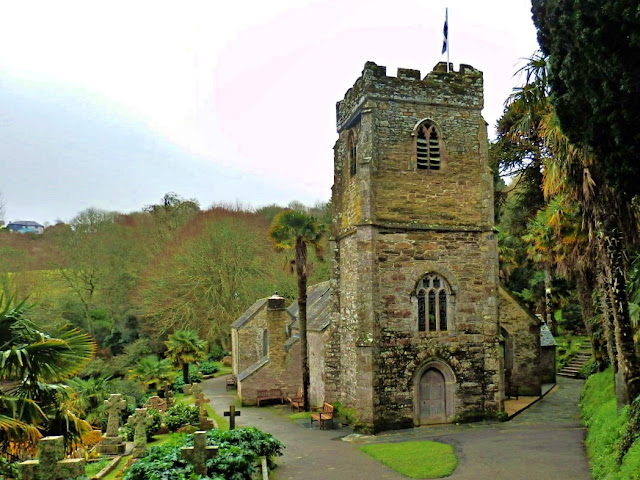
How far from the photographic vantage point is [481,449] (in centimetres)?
1487

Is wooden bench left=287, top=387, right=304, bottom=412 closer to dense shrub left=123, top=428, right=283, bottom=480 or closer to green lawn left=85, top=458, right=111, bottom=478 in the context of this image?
green lawn left=85, top=458, right=111, bottom=478

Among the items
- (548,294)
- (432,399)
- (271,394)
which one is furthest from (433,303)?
(548,294)

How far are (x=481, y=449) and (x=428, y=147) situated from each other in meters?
10.3

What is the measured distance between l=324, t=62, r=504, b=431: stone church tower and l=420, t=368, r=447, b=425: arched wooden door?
0.11 ft

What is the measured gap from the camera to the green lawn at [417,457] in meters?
13.2

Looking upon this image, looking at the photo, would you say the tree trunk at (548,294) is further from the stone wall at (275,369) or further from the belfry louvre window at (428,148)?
the belfry louvre window at (428,148)

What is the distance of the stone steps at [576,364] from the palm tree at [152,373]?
23578 mm

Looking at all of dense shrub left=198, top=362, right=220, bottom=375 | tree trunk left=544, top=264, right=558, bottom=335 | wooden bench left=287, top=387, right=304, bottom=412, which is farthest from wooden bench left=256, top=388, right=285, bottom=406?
tree trunk left=544, top=264, right=558, bottom=335

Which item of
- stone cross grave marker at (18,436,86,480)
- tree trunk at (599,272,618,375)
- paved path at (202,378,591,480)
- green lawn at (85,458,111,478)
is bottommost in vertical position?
green lawn at (85,458,111,478)

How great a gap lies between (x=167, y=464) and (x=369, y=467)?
5.99 metres

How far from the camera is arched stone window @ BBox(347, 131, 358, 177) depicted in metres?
20.4

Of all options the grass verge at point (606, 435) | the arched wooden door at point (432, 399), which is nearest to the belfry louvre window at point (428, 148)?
the arched wooden door at point (432, 399)

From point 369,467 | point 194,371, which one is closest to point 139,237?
point 194,371

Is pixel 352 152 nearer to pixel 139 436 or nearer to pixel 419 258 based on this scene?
pixel 419 258
